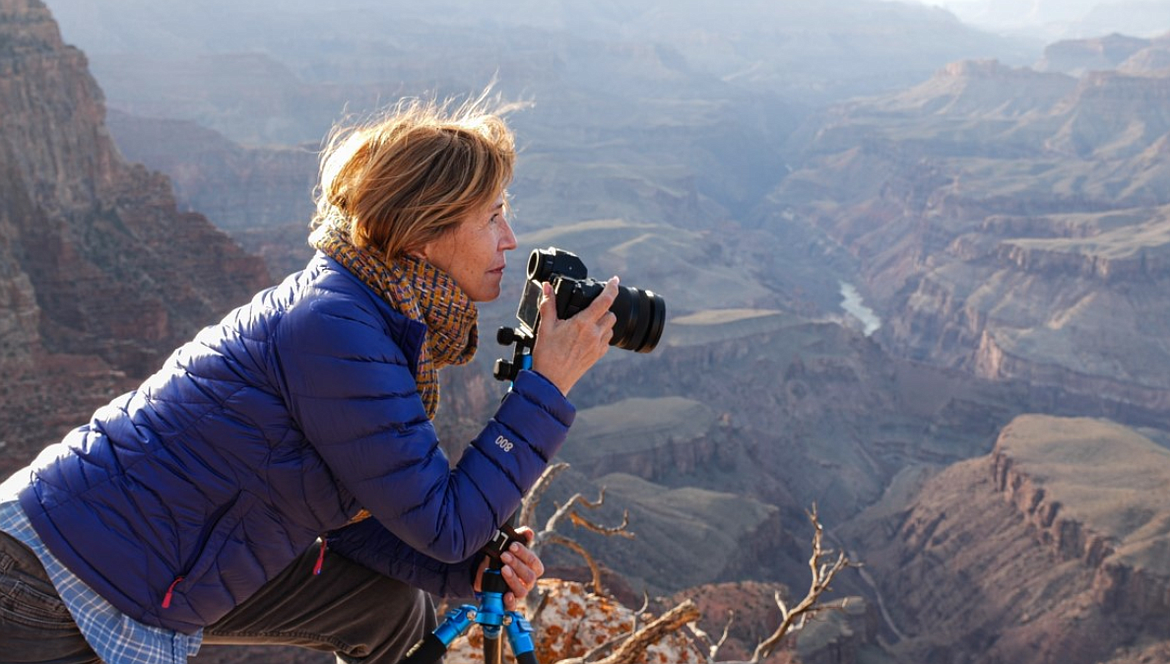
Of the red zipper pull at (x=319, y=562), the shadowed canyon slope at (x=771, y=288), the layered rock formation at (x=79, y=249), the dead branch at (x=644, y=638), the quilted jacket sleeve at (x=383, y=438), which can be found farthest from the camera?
the shadowed canyon slope at (x=771, y=288)

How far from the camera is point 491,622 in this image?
12.7 feet

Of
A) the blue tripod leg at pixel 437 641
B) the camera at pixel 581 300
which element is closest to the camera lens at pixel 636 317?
the camera at pixel 581 300

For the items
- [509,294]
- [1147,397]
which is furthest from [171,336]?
[1147,397]

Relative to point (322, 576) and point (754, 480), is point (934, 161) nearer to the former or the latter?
point (754, 480)

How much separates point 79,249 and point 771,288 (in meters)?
82.4

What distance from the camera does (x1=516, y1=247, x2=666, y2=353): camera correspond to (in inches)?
149

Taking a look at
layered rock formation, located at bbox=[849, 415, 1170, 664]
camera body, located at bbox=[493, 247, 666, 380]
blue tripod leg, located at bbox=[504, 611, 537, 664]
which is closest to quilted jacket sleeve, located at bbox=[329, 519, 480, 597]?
blue tripod leg, located at bbox=[504, 611, 537, 664]

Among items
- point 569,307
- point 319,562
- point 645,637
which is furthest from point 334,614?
point 645,637

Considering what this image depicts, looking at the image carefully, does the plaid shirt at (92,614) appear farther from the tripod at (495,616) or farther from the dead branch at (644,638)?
the dead branch at (644,638)

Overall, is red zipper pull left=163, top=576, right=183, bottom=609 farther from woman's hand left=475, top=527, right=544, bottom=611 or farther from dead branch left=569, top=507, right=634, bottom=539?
dead branch left=569, top=507, right=634, bottom=539

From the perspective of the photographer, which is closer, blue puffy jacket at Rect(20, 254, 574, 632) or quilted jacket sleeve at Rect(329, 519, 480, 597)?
blue puffy jacket at Rect(20, 254, 574, 632)

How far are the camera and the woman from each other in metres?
0.16

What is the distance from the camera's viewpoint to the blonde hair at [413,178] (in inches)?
138

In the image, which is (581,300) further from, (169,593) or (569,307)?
(169,593)
